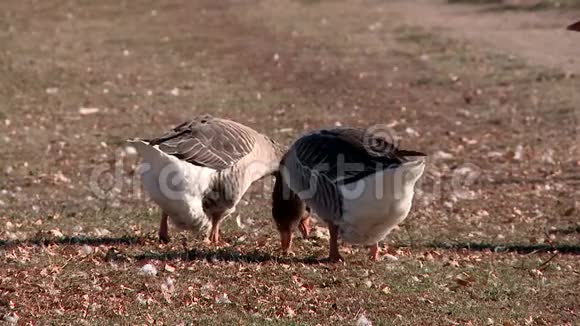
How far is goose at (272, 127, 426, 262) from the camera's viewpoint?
770 centimetres

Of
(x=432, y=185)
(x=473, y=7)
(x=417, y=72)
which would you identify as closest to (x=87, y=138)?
(x=432, y=185)

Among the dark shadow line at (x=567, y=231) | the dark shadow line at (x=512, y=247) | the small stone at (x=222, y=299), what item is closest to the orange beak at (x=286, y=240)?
the dark shadow line at (x=512, y=247)

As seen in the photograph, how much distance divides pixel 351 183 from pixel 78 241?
260 cm

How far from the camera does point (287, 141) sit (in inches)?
612

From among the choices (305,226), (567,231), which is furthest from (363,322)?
(567,231)

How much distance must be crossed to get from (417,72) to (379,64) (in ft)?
4.68

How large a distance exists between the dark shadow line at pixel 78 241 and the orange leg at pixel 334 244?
1.72m

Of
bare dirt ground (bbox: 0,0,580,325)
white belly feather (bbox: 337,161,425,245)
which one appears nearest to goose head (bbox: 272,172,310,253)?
bare dirt ground (bbox: 0,0,580,325)

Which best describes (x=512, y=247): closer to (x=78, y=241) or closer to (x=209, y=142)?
(x=209, y=142)

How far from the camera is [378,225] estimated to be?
8062mm

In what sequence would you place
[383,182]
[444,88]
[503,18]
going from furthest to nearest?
[503,18] → [444,88] → [383,182]

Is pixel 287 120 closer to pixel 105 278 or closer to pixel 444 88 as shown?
pixel 444 88

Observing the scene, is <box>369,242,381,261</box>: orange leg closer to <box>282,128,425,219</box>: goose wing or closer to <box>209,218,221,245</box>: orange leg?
<box>282,128,425,219</box>: goose wing

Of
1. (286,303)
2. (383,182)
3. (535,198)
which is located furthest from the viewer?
(535,198)
